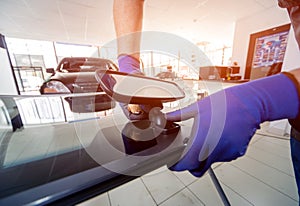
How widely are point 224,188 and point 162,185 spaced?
1.25 ft

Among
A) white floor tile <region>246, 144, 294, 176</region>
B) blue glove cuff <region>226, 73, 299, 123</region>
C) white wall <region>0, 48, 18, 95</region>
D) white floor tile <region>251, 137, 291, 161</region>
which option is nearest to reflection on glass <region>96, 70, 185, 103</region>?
blue glove cuff <region>226, 73, 299, 123</region>

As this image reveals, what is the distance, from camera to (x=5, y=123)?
1.26 metres

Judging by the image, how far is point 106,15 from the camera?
2664 millimetres

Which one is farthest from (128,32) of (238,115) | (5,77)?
(5,77)

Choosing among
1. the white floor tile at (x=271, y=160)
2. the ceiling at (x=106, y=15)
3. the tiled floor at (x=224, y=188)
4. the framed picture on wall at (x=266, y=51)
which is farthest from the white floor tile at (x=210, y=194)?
the ceiling at (x=106, y=15)

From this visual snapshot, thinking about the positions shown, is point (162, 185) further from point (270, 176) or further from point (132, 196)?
point (270, 176)

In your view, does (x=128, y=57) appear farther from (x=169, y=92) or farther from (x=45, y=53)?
(x=45, y=53)

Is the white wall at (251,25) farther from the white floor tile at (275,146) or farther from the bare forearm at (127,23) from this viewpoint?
the bare forearm at (127,23)

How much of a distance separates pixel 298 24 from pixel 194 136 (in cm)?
45

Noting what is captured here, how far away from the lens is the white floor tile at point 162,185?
75cm

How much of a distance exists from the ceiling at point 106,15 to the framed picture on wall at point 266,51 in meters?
0.48

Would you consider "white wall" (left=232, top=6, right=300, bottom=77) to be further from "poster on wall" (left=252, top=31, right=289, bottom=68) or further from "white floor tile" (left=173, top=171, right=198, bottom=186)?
Result: "white floor tile" (left=173, top=171, right=198, bottom=186)

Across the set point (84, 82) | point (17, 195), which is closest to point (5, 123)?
point (84, 82)

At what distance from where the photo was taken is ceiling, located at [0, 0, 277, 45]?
214 centimetres
